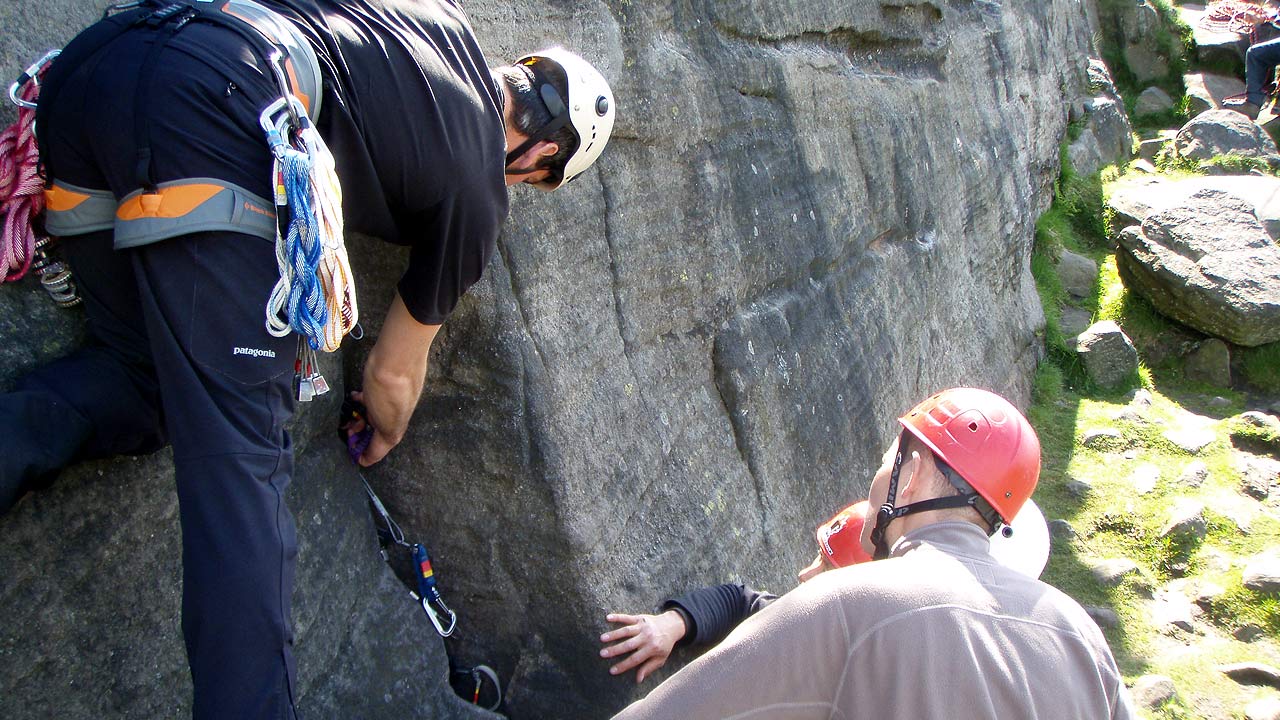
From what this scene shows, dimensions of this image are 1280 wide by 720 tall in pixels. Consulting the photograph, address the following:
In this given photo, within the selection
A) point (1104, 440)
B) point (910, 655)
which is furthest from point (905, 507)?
point (1104, 440)

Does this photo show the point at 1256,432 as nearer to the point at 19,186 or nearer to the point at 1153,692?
the point at 1153,692

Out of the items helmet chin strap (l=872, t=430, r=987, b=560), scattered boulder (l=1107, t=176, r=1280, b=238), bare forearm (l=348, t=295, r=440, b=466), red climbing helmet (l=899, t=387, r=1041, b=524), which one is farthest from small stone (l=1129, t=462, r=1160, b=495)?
bare forearm (l=348, t=295, r=440, b=466)

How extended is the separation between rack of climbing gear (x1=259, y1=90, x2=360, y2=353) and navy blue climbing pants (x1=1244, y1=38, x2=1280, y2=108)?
1460 centimetres

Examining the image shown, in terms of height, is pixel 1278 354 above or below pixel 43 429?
below

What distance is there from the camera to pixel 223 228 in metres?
2.04

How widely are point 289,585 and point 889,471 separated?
1.49 meters

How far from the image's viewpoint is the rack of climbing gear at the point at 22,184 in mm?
2266

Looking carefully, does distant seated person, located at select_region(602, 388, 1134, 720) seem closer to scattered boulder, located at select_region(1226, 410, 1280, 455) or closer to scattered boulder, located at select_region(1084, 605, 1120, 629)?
scattered boulder, located at select_region(1084, 605, 1120, 629)

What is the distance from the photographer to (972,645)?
6.73 feet

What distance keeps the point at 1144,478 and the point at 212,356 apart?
274 inches

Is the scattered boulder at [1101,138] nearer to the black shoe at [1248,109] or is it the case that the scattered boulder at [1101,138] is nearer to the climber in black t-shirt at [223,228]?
the black shoe at [1248,109]

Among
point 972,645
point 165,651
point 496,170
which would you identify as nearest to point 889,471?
point 972,645

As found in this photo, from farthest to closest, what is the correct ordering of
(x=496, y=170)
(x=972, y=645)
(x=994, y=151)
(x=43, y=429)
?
(x=994, y=151)
(x=496, y=170)
(x=43, y=429)
(x=972, y=645)

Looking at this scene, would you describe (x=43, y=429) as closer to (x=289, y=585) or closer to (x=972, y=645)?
(x=289, y=585)
